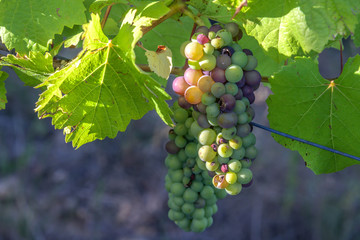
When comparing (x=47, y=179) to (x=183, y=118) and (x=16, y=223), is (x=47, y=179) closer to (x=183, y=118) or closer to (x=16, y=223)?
(x=16, y=223)

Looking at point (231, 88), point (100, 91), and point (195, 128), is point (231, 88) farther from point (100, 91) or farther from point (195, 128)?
point (100, 91)

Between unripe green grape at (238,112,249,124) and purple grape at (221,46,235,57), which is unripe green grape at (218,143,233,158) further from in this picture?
purple grape at (221,46,235,57)

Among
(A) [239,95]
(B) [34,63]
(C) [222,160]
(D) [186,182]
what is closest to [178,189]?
(D) [186,182]

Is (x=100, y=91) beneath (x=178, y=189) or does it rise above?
above

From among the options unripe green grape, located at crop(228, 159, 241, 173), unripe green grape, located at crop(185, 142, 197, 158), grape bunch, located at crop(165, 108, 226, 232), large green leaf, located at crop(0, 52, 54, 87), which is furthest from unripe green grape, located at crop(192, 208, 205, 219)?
large green leaf, located at crop(0, 52, 54, 87)

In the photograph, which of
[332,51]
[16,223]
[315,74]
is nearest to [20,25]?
[315,74]
